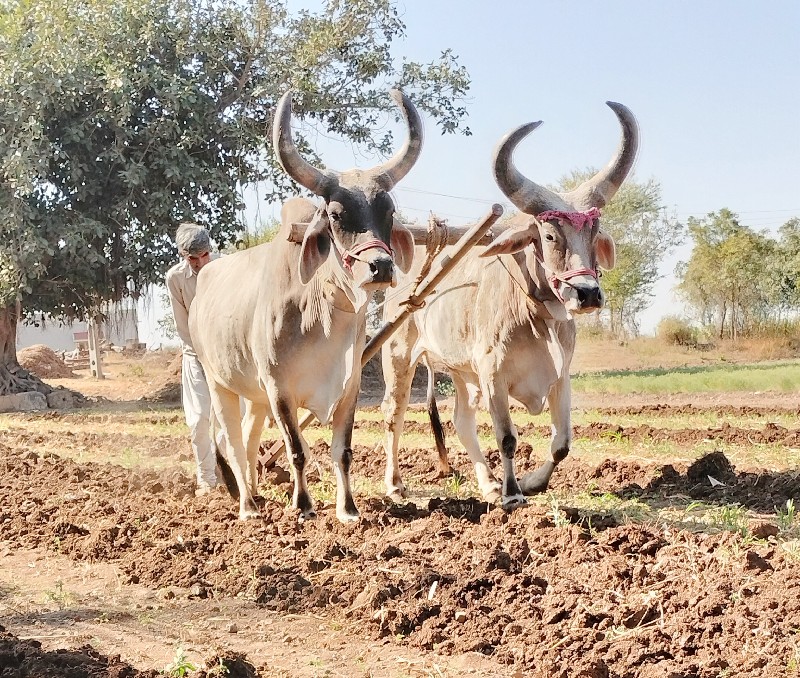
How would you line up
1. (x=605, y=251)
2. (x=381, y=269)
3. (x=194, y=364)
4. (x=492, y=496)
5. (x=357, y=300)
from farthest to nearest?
(x=194, y=364) < (x=492, y=496) < (x=605, y=251) < (x=357, y=300) < (x=381, y=269)

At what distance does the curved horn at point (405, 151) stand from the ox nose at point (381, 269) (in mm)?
751

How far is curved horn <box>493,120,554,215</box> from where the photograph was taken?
618 centimetres

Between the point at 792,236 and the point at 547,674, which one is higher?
the point at 792,236

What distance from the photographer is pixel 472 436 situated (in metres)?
7.63

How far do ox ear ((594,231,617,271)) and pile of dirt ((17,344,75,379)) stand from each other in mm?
27098

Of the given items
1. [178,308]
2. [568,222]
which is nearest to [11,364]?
[178,308]

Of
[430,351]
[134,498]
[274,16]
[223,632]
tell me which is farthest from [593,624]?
[274,16]

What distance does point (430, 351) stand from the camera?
7.62 metres

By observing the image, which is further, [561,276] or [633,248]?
[633,248]

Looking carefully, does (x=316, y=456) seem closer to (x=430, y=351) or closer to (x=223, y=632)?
(x=430, y=351)

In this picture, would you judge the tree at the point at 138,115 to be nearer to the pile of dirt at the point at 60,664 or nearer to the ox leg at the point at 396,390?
the ox leg at the point at 396,390

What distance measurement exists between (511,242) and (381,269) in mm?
1248

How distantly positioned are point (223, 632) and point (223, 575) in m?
0.84

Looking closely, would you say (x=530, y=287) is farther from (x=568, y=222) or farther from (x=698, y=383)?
(x=698, y=383)
